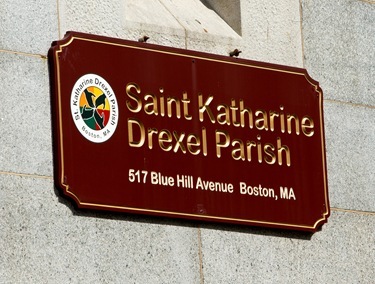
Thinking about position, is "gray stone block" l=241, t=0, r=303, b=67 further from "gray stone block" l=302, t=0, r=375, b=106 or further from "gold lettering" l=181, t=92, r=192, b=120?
"gold lettering" l=181, t=92, r=192, b=120

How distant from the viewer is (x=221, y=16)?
14195 millimetres

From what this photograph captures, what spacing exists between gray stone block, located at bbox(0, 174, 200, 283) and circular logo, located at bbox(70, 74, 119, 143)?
542mm

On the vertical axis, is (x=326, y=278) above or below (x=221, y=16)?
below

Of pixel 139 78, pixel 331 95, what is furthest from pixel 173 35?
pixel 331 95

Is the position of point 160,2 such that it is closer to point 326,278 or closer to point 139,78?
point 139,78

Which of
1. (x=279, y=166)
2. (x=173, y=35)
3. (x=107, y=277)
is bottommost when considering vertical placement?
(x=107, y=277)

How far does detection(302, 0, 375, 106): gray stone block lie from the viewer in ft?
46.3

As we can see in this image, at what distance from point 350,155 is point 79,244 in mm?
2821

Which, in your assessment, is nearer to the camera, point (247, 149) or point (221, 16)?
point (247, 149)

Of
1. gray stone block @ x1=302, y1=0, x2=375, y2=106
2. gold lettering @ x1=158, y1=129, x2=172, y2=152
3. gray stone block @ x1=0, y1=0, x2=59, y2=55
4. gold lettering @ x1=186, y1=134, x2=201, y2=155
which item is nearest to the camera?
gray stone block @ x1=0, y1=0, x2=59, y2=55

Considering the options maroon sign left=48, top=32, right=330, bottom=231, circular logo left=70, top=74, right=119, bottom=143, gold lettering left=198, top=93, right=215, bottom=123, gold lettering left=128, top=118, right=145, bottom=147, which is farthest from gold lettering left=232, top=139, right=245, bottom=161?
circular logo left=70, top=74, right=119, bottom=143

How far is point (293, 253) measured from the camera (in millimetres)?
13328

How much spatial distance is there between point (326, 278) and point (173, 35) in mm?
2294

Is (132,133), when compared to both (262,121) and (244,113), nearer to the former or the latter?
(244,113)
